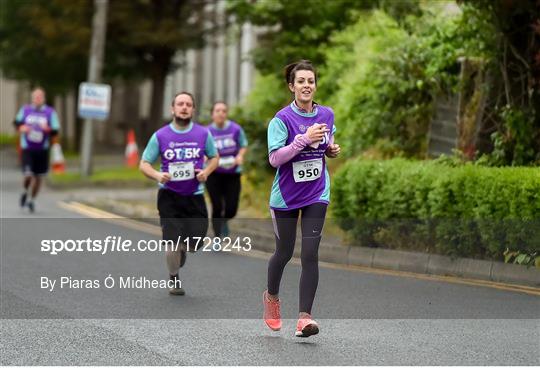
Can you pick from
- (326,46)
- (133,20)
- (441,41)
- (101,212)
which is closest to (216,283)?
(441,41)

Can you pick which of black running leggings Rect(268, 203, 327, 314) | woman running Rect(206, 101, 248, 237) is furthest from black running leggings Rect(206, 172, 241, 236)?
black running leggings Rect(268, 203, 327, 314)

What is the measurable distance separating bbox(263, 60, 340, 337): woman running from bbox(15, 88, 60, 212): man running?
1141 centimetres

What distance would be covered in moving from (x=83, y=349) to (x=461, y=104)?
8.58 m

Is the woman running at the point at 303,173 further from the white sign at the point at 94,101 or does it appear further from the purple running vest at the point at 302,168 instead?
the white sign at the point at 94,101

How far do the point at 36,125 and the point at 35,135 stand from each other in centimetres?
16

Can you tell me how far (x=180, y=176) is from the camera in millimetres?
11461

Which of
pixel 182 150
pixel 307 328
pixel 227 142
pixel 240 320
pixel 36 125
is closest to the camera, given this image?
pixel 307 328

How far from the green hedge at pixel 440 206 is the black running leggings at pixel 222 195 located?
1467 mm

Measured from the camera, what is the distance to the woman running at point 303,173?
884 centimetres

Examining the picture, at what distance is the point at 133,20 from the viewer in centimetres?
3847

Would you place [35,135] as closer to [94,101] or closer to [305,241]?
Answer: [94,101]

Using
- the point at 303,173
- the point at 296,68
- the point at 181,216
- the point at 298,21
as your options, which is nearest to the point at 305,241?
the point at 303,173

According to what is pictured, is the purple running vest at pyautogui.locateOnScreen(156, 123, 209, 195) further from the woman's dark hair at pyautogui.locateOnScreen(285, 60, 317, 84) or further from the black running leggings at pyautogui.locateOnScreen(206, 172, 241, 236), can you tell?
the black running leggings at pyautogui.locateOnScreen(206, 172, 241, 236)

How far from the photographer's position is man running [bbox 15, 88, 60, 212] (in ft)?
65.6
